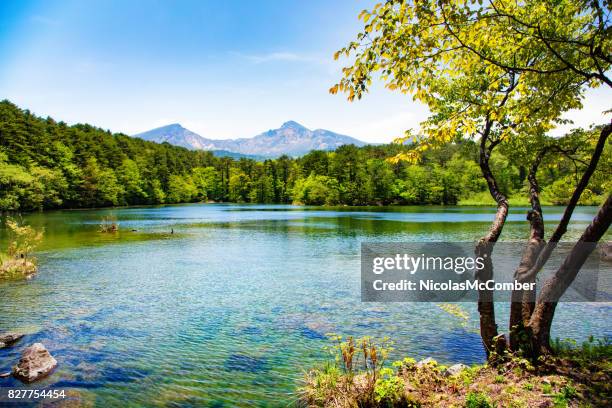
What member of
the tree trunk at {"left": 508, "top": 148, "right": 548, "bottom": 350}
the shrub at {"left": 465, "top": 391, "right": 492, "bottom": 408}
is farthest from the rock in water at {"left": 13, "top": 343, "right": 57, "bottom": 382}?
the tree trunk at {"left": 508, "top": 148, "right": 548, "bottom": 350}

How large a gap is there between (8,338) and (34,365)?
350cm

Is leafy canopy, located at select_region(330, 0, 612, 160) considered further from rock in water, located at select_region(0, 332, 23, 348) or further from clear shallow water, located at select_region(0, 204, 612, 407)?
rock in water, located at select_region(0, 332, 23, 348)

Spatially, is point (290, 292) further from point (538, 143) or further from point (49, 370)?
point (538, 143)

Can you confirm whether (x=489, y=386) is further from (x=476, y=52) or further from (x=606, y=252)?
(x=606, y=252)

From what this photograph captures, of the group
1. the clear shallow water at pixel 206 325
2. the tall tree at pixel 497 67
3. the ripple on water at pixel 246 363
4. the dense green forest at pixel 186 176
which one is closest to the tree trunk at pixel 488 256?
the tall tree at pixel 497 67

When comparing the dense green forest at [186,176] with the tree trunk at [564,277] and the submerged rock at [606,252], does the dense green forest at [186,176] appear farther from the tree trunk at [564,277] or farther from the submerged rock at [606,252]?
the tree trunk at [564,277]

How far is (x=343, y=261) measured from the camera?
30.1 meters

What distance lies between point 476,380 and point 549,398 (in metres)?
1.45

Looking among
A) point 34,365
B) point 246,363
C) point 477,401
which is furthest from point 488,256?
point 34,365

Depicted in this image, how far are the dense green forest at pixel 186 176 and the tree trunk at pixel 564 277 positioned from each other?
83.6 m

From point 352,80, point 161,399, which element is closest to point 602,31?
point 352,80

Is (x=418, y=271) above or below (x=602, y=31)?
below

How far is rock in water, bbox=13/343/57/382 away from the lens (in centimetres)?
1043

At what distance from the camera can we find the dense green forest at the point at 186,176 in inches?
3868
